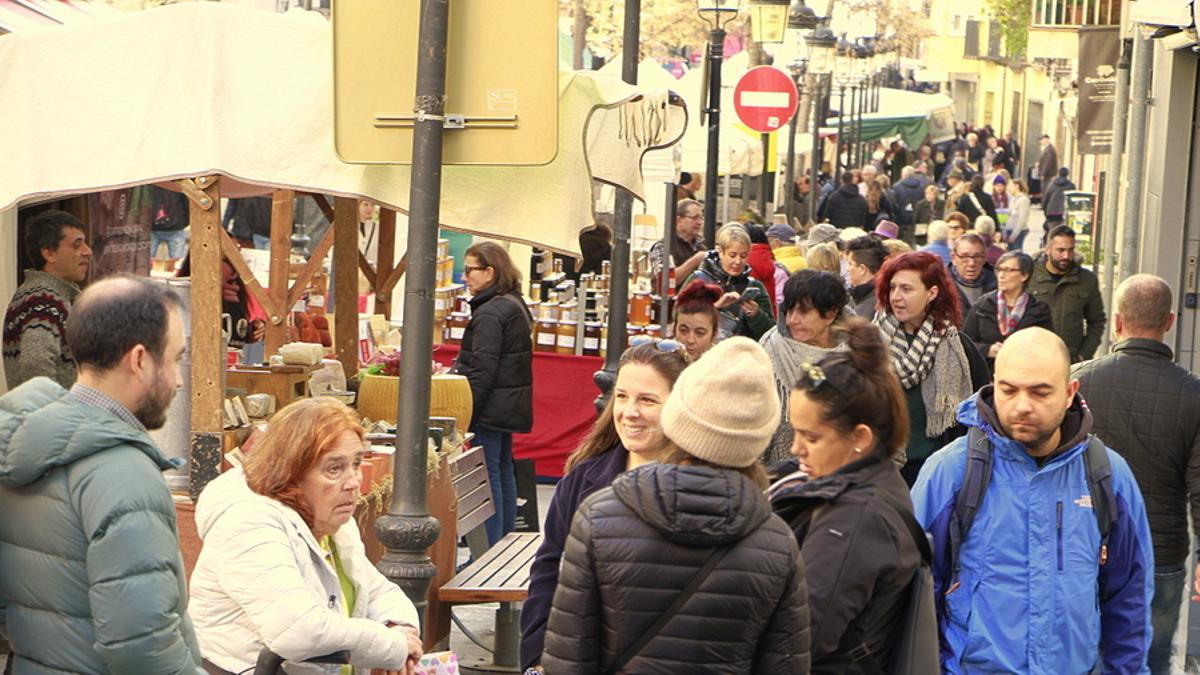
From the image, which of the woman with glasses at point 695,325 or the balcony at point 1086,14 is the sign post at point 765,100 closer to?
the balcony at point 1086,14

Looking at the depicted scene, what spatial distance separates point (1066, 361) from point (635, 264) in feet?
43.8

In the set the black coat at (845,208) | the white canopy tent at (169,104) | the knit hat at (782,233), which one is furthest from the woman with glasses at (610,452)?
the black coat at (845,208)

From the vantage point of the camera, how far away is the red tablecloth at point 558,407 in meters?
13.6

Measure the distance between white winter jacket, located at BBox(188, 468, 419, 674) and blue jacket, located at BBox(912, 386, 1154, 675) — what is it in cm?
163

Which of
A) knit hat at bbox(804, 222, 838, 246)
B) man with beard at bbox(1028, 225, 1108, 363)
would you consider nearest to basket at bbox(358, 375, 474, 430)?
man with beard at bbox(1028, 225, 1108, 363)

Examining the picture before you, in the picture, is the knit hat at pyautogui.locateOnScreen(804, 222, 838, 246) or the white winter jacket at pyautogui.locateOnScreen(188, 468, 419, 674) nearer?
the white winter jacket at pyautogui.locateOnScreen(188, 468, 419, 674)

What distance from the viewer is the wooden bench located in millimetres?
7457

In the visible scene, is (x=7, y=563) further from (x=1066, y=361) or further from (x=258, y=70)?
(x=258, y=70)

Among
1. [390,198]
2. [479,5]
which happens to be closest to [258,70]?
[390,198]

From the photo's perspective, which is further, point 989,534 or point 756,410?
point 989,534

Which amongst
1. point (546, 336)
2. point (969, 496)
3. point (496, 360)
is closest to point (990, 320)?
point (546, 336)

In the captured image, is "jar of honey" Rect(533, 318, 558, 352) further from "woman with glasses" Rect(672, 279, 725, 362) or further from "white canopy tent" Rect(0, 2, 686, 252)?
"white canopy tent" Rect(0, 2, 686, 252)

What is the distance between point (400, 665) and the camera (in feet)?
16.9

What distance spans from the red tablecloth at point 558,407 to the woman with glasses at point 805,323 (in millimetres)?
5688
